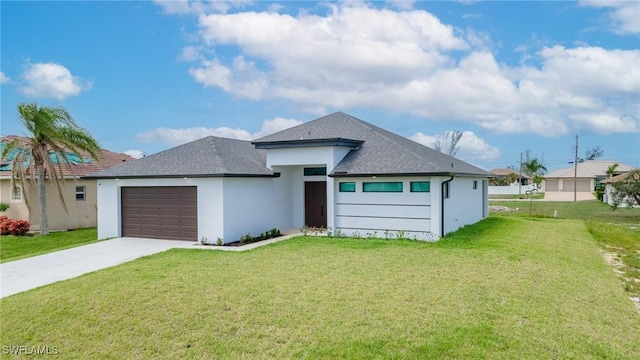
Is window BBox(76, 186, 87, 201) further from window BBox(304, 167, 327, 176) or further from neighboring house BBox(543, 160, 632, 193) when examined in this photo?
neighboring house BBox(543, 160, 632, 193)

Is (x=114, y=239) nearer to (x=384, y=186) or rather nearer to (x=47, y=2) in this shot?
(x=47, y=2)

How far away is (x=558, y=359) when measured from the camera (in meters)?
5.85

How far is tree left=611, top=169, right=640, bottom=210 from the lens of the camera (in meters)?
27.3

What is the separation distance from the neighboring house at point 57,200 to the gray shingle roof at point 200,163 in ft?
20.3

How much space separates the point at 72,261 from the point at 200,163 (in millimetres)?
5297

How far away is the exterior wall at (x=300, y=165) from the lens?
637 inches

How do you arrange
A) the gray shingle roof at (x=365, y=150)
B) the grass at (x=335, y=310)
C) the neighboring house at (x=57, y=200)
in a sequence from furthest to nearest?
the neighboring house at (x=57, y=200), the gray shingle roof at (x=365, y=150), the grass at (x=335, y=310)

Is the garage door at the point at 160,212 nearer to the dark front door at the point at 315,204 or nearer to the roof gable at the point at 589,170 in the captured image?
the dark front door at the point at 315,204

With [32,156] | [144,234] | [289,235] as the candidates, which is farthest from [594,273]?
[32,156]

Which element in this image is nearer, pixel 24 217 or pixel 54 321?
pixel 54 321

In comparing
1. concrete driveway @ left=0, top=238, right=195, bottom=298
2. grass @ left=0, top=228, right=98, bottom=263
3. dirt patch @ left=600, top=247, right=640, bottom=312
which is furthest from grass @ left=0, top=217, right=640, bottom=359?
grass @ left=0, top=228, right=98, bottom=263

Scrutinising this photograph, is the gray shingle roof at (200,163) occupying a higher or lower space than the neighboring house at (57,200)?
higher

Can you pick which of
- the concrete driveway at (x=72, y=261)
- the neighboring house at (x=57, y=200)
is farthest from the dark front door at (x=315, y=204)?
the neighboring house at (x=57, y=200)

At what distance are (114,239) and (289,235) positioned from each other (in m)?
6.67
